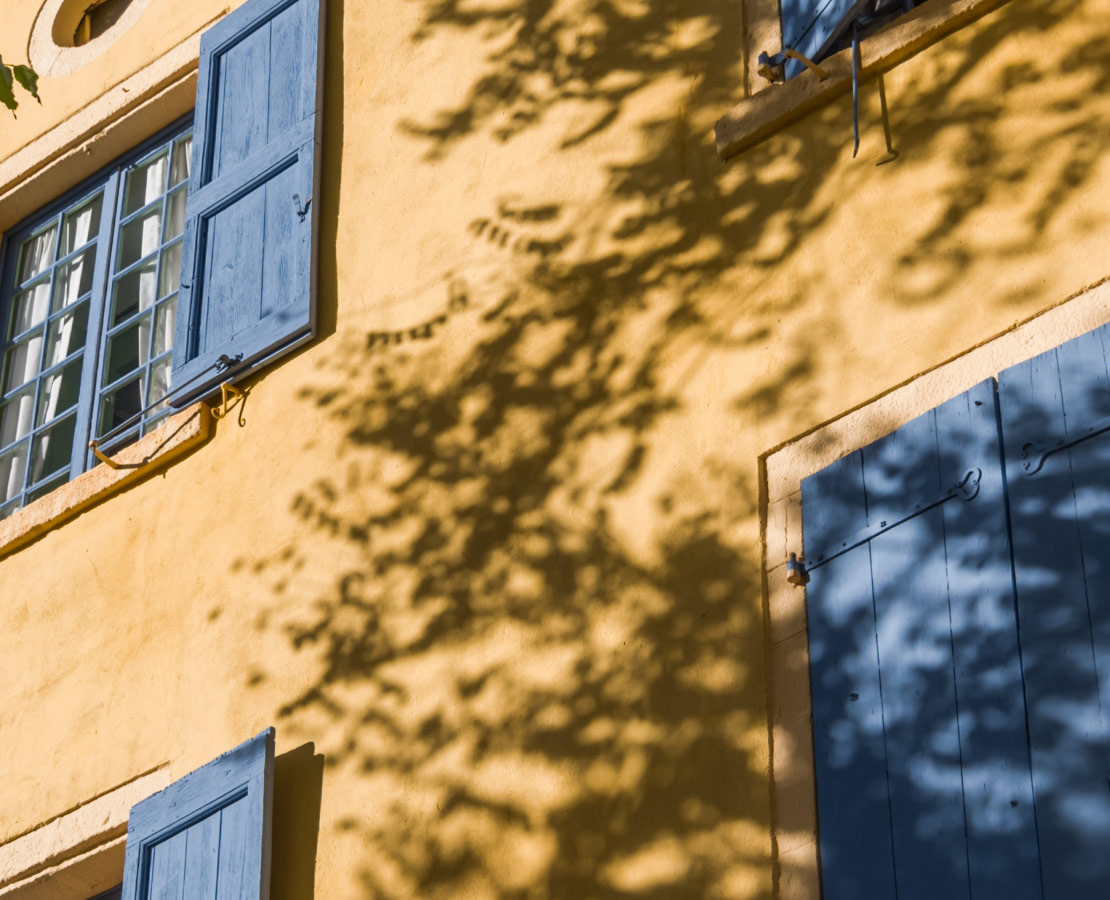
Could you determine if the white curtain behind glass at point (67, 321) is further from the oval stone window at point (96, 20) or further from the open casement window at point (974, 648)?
the open casement window at point (974, 648)

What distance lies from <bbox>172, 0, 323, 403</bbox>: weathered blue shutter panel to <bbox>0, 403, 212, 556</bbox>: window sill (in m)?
0.14

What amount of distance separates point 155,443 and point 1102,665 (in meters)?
4.02

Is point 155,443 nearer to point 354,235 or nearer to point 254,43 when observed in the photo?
point 354,235

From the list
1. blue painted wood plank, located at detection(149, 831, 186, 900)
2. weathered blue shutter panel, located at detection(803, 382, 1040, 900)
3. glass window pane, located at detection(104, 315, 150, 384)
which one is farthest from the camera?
glass window pane, located at detection(104, 315, 150, 384)

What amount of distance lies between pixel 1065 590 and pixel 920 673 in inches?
16.3

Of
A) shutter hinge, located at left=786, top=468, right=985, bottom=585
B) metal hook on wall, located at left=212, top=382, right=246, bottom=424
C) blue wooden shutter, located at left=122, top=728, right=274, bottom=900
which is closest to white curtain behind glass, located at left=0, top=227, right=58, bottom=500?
metal hook on wall, located at left=212, top=382, right=246, bottom=424

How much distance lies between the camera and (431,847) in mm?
5234

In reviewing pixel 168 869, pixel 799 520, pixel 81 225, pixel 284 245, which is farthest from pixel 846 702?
pixel 81 225

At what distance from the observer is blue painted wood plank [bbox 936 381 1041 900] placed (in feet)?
12.6

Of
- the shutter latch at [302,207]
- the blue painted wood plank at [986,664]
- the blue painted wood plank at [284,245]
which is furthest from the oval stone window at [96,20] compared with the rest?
the blue painted wood plank at [986,664]

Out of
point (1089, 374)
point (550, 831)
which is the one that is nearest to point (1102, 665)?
point (1089, 374)

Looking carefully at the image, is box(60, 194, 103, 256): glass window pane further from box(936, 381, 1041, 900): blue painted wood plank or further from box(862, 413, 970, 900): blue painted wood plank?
box(936, 381, 1041, 900): blue painted wood plank

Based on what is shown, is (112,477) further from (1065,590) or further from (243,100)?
(1065,590)

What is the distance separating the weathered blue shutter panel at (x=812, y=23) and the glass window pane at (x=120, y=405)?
128 inches
